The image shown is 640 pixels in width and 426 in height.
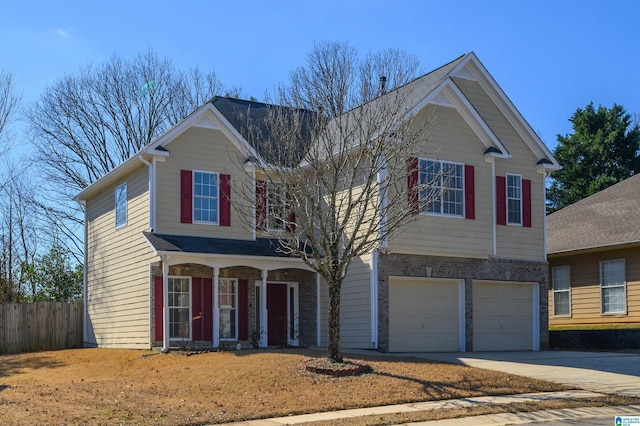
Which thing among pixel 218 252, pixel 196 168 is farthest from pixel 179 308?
pixel 196 168

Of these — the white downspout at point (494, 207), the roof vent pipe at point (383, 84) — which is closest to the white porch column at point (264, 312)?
the roof vent pipe at point (383, 84)

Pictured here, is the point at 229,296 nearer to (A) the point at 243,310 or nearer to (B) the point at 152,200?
(A) the point at 243,310

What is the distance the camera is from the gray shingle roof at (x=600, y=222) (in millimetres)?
27453

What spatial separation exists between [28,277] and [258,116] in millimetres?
14735

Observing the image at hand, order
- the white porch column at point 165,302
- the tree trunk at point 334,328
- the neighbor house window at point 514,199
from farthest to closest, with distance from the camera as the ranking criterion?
the neighbor house window at point 514,199
the white porch column at point 165,302
the tree trunk at point 334,328

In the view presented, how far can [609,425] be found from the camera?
12.8 metres

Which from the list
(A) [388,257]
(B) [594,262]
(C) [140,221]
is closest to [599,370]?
(A) [388,257]

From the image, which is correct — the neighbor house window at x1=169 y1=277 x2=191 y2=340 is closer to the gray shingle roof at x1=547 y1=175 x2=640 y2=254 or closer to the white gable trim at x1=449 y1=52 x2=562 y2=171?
the white gable trim at x1=449 y1=52 x2=562 y2=171

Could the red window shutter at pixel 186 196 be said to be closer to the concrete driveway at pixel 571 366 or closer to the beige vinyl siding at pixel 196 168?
the beige vinyl siding at pixel 196 168

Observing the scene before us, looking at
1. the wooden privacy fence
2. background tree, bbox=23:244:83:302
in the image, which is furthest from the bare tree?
background tree, bbox=23:244:83:302

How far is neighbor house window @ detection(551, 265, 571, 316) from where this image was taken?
30.1m

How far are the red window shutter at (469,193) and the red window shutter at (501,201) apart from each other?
1.17 m

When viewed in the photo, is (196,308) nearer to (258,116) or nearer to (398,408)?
(258,116)

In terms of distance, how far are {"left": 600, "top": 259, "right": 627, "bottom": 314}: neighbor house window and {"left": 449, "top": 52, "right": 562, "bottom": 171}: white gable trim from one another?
13.6 feet
